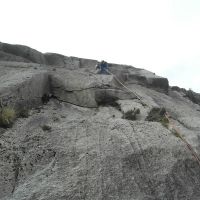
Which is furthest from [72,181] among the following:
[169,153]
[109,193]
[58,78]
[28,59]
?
[28,59]

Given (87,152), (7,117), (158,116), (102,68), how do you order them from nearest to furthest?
(87,152), (7,117), (158,116), (102,68)

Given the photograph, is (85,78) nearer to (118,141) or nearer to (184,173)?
(118,141)

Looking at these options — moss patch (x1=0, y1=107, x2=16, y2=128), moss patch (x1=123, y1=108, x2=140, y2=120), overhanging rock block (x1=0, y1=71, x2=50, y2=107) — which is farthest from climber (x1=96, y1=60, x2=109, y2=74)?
moss patch (x1=0, y1=107, x2=16, y2=128)

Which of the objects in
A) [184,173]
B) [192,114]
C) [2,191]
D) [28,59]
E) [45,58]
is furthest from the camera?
[45,58]

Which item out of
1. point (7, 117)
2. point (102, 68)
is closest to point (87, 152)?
point (7, 117)

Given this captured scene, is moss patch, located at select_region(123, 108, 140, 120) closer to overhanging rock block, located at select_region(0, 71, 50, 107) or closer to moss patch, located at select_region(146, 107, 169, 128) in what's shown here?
moss patch, located at select_region(146, 107, 169, 128)

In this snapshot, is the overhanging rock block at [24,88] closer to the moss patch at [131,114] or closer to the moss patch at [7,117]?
the moss patch at [7,117]

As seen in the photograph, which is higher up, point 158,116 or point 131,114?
point 158,116

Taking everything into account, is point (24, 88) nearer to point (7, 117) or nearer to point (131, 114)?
point (7, 117)

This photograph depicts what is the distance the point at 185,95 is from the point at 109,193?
71.6 feet

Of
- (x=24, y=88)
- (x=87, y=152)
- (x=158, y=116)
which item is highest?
(x=24, y=88)

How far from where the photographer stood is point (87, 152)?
14.2m

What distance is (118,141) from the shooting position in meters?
15.1

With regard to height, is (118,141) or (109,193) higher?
(118,141)
